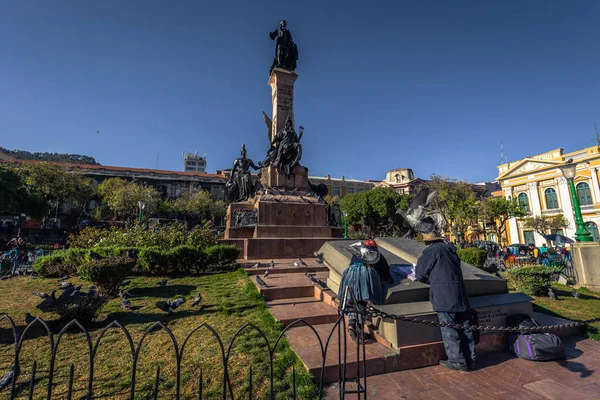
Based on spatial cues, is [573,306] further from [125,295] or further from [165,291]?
[125,295]

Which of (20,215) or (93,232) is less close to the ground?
(20,215)

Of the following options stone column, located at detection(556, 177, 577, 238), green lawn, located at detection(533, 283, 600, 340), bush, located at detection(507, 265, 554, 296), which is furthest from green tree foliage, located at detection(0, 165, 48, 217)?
stone column, located at detection(556, 177, 577, 238)

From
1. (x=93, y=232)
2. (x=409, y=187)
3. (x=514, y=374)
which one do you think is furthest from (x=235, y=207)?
(x=409, y=187)

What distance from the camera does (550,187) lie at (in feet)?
123

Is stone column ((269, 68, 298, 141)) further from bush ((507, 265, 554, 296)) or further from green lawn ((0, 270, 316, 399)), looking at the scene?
bush ((507, 265, 554, 296))

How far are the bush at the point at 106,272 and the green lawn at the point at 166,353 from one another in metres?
0.49

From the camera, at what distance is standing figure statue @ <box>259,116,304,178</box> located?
13.5m

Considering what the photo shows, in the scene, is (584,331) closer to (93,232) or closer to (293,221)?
(293,221)

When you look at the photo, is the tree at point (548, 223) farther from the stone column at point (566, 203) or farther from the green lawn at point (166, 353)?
the green lawn at point (166, 353)

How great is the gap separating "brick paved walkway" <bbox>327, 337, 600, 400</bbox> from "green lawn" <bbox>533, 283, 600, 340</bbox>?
1899mm

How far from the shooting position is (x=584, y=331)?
5.04m

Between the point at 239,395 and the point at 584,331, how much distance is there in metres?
5.86

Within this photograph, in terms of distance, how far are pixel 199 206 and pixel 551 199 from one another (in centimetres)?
4879

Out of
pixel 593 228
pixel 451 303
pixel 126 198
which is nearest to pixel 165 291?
pixel 451 303
